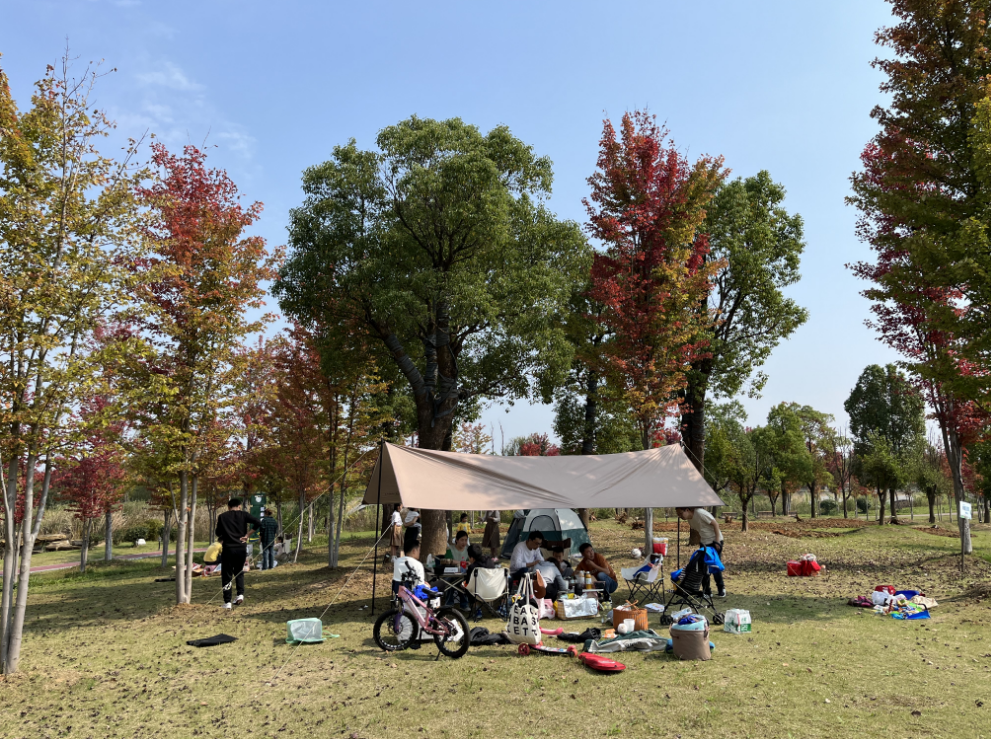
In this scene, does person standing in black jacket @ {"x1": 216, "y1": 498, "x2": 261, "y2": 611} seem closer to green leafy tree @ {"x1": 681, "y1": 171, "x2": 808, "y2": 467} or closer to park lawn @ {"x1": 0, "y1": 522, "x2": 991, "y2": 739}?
park lawn @ {"x1": 0, "y1": 522, "x2": 991, "y2": 739}

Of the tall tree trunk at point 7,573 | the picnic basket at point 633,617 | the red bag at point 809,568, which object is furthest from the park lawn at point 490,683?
the red bag at point 809,568

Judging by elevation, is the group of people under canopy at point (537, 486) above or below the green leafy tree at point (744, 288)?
below

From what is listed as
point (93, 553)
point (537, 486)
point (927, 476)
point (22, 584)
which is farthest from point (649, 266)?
point (93, 553)

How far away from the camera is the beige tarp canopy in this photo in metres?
9.12

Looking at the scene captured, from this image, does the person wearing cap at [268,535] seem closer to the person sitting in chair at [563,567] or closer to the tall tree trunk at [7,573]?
the person sitting in chair at [563,567]

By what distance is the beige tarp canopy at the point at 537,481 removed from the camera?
9.12 m

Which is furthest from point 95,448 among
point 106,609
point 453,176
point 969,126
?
point 969,126

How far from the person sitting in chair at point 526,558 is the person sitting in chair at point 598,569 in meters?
0.89

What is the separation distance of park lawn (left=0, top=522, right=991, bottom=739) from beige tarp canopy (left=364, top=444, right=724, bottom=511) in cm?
176

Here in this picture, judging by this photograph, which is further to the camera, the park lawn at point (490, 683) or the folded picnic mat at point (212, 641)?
the folded picnic mat at point (212, 641)

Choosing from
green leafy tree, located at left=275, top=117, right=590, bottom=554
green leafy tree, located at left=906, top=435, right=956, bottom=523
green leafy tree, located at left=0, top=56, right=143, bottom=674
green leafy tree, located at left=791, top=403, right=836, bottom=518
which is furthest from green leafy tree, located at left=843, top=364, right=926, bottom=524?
green leafy tree, located at left=0, top=56, right=143, bottom=674

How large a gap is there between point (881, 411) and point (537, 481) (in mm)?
44094

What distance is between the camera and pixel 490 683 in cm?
606

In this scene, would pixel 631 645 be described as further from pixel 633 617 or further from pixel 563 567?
pixel 563 567
